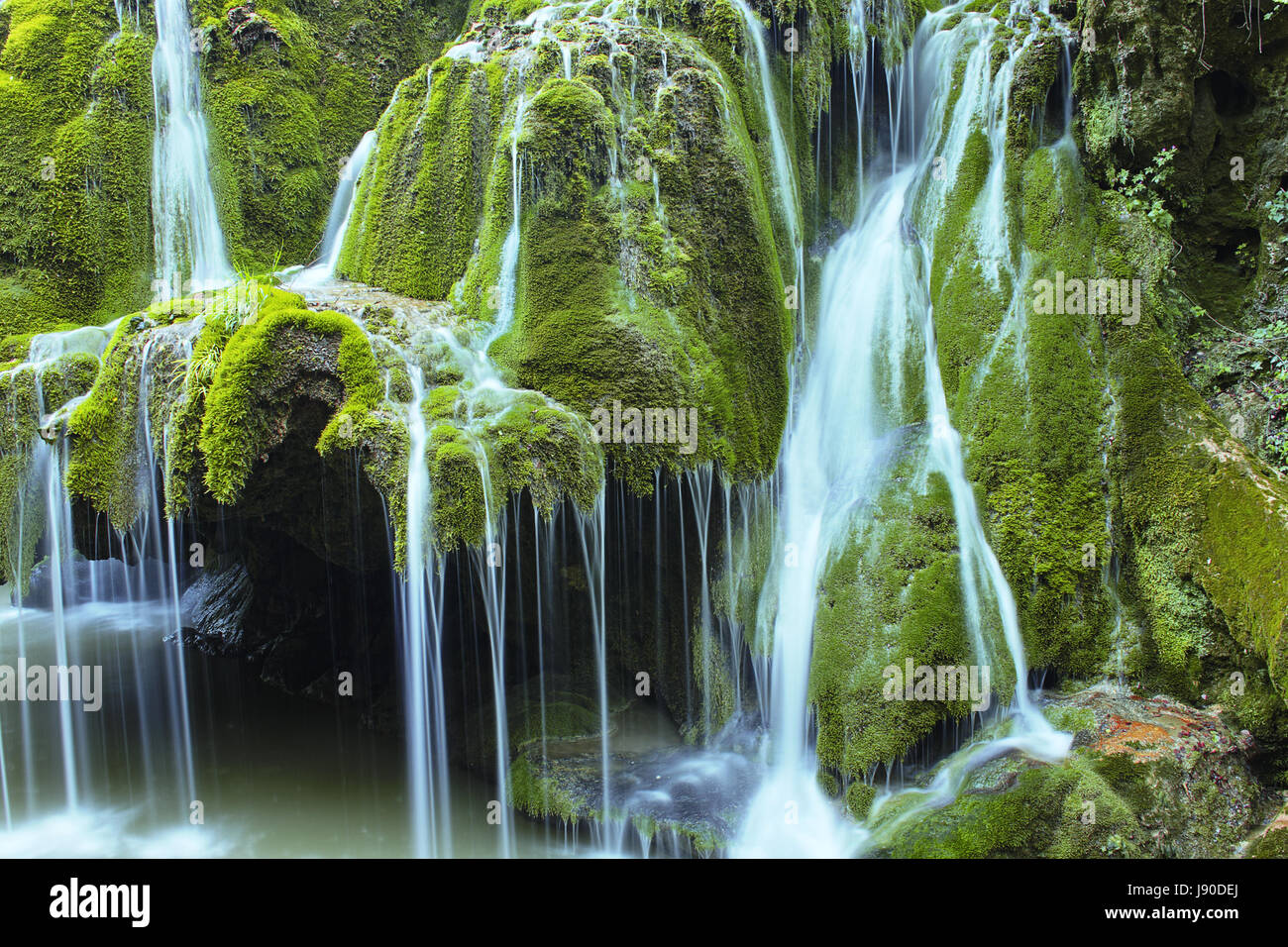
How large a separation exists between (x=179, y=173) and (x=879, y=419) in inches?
439

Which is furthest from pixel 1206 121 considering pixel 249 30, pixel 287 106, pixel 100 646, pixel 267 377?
pixel 100 646

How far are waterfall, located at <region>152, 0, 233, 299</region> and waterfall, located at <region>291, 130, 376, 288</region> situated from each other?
1735mm

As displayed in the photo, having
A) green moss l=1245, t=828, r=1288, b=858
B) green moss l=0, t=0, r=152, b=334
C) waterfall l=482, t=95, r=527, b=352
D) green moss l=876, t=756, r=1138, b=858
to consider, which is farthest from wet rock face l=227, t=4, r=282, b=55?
green moss l=1245, t=828, r=1288, b=858

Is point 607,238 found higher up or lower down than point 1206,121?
lower down

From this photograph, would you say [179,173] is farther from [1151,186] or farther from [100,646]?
[1151,186]

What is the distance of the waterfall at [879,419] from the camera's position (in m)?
7.87

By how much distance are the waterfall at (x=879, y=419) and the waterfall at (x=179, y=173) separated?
9170 millimetres

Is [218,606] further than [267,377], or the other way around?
[218,606]

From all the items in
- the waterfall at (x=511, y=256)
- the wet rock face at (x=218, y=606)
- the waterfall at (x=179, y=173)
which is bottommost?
the wet rock face at (x=218, y=606)

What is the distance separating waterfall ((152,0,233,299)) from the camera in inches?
474

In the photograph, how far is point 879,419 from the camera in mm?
10016

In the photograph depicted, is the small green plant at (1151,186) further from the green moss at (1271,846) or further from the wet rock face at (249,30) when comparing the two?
the wet rock face at (249,30)

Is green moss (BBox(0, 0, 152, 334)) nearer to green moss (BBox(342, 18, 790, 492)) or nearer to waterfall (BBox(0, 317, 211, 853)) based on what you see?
waterfall (BBox(0, 317, 211, 853))

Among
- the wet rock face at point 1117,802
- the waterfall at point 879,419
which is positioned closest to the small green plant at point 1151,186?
the waterfall at point 879,419
